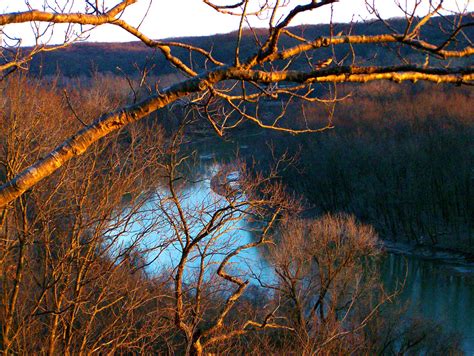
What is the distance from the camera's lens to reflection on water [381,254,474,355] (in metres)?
14.8

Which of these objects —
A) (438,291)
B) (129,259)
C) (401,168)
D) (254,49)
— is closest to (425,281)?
(438,291)

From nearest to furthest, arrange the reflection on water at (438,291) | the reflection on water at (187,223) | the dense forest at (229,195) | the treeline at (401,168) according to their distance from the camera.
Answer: the dense forest at (229,195)
the reflection on water at (187,223)
the reflection on water at (438,291)
the treeline at (401,168)

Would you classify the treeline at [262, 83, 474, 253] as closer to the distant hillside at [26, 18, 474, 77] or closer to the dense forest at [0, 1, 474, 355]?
the dense forest at [0, 1, 474, 355]

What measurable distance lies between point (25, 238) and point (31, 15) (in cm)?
484

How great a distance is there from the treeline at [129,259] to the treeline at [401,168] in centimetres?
952

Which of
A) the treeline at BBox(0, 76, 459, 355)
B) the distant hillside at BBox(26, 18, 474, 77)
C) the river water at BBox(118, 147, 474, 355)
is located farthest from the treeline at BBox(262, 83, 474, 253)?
the distant hillside at BBox(26, 18, 474, 77)

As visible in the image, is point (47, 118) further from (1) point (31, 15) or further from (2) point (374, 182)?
(2) point (374, 182)

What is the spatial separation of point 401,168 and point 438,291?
33.8ft

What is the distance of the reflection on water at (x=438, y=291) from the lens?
581 inches

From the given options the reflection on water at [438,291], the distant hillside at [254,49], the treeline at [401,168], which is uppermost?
the distant hillside at [254,49]

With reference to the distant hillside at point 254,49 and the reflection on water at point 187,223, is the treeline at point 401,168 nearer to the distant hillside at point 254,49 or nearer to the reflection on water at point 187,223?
the reflection on water at point 187,223

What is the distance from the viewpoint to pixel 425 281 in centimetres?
1844

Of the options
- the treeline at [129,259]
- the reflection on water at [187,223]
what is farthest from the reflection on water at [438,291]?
the reflection on water at [187,223]

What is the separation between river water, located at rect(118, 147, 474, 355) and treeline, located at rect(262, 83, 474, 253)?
297 cm
